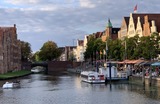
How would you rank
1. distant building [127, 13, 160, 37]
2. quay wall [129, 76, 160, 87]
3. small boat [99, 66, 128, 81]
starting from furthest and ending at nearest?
distant building [127, 13, 160, 37], small boat [99, 66, 128, 81], quay wall [129, 76, 160, 87]

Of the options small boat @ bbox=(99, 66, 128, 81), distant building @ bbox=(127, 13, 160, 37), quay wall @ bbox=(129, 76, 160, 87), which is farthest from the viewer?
distant building @ bbox=(127, 13, 160, 37)

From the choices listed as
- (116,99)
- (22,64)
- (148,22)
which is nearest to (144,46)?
(148,22)

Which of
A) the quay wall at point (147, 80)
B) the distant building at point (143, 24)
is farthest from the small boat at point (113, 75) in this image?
the distant building at point (143, 24)

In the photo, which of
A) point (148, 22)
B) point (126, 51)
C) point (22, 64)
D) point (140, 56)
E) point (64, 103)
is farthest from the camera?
point (22, 64)

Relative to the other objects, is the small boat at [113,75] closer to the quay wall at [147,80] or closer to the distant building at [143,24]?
the quay wall at [147,80]

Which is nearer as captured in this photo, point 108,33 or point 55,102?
point 55,102

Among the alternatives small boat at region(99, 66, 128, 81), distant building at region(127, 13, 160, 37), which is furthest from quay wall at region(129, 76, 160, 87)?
distant building at region(127, 13, 160, 37)

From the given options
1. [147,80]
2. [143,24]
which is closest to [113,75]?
[147,80]

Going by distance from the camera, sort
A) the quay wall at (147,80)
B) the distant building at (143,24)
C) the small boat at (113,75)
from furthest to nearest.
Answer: the distant building at (143,24)
the small boat at (113,75)
the quay wall at (147,80)

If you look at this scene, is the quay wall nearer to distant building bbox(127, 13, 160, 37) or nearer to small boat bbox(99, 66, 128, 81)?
small boat bbox(99, 66, 128, 81)

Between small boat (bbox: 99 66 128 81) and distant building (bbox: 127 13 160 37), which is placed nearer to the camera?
small boat (bbox: 99 66 128 81)

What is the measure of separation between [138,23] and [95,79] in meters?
43.5

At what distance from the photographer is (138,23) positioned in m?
123

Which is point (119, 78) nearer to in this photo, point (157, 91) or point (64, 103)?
point (157, 91)
